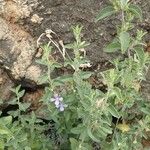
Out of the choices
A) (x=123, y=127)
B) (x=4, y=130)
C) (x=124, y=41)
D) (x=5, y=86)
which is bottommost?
(x=123, y=127)

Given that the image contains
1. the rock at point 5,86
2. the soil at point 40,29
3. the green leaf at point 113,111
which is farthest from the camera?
the rock at point 5,86

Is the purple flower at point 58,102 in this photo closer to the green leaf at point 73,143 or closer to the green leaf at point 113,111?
the green leaf at point 73,143

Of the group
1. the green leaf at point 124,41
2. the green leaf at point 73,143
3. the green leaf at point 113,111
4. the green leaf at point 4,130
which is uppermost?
the green leaf at point 124,41

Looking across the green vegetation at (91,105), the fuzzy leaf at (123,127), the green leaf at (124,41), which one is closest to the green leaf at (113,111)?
the green vegetation at (91,105)

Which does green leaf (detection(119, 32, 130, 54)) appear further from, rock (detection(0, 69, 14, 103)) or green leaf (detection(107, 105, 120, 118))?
rock (detection(0, 69, 14, 103))

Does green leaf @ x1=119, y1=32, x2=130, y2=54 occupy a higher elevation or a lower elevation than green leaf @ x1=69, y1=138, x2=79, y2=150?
higher

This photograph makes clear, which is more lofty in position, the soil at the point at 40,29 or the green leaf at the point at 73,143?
the soil at the point at 40,29

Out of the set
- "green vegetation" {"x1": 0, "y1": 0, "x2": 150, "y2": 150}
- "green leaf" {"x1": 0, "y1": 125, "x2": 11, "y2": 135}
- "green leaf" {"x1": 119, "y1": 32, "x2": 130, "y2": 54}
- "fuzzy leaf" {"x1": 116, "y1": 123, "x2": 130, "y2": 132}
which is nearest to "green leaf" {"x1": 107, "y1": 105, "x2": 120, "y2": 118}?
"green vegetation" {"x1": 0, "y1": 0, "x2": 150, "y2": 150}

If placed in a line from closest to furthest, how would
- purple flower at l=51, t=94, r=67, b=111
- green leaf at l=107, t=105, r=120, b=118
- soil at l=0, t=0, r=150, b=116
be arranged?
1. green leaf at l=107, t=105, r=120, b=118
2. purple flower at l=51, t=94, r=67, b=111
3. soil at l=0, t=0, r=150, b=116

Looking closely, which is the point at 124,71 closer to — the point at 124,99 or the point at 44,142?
the point at 124,99

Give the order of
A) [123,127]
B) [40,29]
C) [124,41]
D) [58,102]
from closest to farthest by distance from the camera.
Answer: [124,41]
[58,102]
[123,127]
[40,29]

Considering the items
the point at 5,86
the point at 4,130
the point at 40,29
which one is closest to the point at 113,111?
the point at 4,130

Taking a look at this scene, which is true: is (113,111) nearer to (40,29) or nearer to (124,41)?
(124,41)

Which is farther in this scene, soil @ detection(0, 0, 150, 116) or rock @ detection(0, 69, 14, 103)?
rock @ detection(0, 69, 14, 103)
